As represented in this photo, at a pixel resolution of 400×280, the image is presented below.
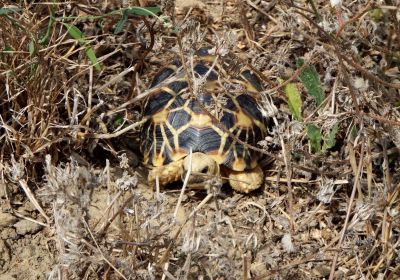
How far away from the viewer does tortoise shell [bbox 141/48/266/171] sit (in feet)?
8.93

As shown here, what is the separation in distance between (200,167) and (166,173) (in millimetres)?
166

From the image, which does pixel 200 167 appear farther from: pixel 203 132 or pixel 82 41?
pixel 82 41

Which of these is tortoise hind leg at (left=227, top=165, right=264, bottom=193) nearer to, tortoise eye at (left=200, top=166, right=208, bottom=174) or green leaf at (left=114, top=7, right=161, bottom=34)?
tortoise eye at (left=200, top=166, right=208, bottom=174)

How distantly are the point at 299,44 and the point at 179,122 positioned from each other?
744 mm

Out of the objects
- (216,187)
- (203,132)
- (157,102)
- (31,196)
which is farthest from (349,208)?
(31,196)

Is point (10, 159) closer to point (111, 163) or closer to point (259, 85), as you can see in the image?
point (111, 163)

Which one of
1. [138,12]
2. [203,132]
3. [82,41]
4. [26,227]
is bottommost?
[26,227]

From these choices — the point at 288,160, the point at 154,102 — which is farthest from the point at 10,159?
the point at 288,160

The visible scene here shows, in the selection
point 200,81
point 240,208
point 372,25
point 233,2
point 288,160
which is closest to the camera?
point 200,81

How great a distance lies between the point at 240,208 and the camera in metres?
2.73

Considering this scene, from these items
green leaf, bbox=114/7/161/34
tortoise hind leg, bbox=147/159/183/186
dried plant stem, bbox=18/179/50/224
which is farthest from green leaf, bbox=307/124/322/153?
dried plant stem, bbox=18/179/50/224

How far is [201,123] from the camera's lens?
273 centimetres

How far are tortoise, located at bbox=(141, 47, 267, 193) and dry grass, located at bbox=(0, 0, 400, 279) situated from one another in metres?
0.09

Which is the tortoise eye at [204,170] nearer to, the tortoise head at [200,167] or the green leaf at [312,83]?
the tortoise head at [200,167]
